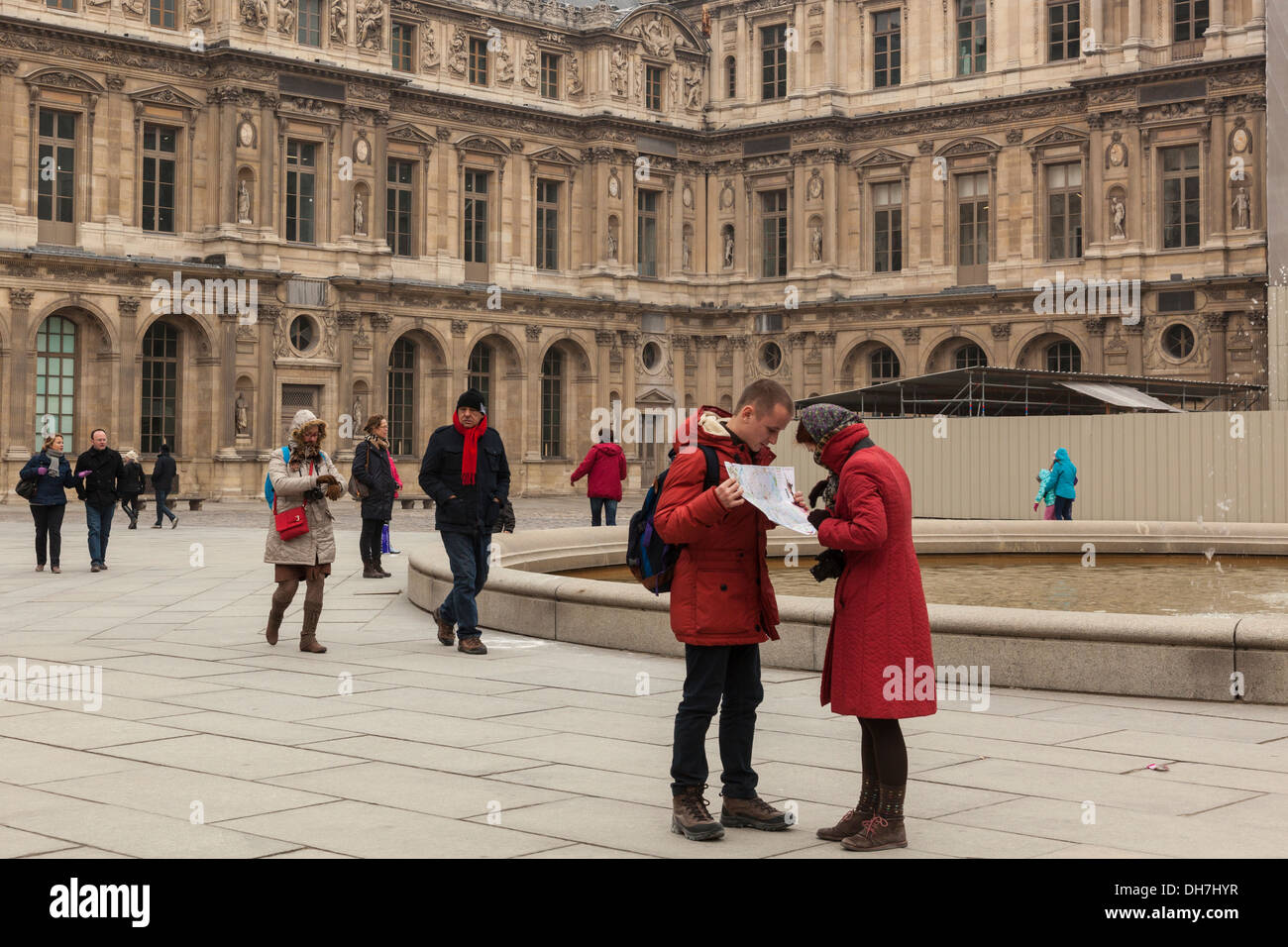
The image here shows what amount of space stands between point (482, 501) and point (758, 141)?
38571mm

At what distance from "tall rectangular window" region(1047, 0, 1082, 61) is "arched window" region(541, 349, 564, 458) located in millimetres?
16423

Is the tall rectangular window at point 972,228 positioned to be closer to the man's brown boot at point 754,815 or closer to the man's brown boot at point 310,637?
the man's brown boot at point 310,637

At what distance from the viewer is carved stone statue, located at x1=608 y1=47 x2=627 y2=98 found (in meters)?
47.3

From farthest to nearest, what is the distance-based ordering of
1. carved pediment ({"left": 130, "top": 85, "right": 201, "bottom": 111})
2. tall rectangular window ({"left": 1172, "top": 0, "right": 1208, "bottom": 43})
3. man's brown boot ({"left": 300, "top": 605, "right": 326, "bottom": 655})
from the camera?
tall rectangular window ({"left": 1172, "top": 0, "right": 1208, "bottom": 43}), carved pediment ({"left": 130, "top": 85, "right": 201, "bottom": 111}), man's brown boot ({"left": 300, "top": 605, "right": 326, "bottom": 655})

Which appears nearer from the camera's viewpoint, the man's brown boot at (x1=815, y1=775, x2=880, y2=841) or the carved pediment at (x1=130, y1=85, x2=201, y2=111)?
the man's brown boot at (x1=815, y1=775, x2=880, y2=841)

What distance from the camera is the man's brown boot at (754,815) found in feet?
20.3

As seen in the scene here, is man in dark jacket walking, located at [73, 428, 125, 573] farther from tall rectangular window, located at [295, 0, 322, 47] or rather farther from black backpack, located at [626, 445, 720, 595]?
tall rectangular window, located at [295, 0, 322, 47]

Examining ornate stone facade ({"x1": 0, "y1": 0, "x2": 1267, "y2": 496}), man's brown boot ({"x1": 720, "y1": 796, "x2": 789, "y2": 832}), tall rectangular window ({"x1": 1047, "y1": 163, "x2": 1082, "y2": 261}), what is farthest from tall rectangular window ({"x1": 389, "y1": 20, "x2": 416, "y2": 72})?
man's brown boot ({"x1": 720, "y1": 796, "x2": 789, "y2": 832})

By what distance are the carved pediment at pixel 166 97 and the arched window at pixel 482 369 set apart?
10480 mm

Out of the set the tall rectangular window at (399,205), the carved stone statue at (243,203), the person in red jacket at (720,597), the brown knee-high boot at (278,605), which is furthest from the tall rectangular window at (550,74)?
the person in red jacket at (720,597)

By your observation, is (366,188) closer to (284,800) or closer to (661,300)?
(661,300)

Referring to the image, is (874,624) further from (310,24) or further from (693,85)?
(693,85)

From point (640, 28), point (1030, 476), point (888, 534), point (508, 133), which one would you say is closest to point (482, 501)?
point (888, 534)

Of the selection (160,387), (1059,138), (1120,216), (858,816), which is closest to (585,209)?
(1059,138)
